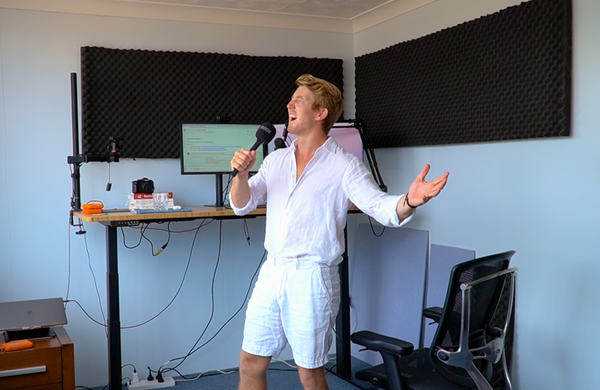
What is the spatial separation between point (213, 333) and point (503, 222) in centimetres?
213

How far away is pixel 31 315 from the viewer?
3129 mm

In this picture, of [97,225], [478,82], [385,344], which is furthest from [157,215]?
[478,82]

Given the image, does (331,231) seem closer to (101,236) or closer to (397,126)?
(397,126)

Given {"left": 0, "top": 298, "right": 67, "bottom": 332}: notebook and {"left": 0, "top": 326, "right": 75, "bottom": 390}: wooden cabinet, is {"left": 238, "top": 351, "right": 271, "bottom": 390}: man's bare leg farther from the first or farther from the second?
{"left": 0, "top": 298, "right": 67, "bottom": 332}: notebook

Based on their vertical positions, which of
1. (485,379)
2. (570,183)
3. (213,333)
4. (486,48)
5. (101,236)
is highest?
(486,48)

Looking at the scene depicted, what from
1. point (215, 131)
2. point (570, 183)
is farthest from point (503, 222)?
point (215, 131)

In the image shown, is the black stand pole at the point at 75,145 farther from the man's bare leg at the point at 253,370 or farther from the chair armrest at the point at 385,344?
the chair armrest at the point at 385,344

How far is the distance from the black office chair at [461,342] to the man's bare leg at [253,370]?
0.44 m

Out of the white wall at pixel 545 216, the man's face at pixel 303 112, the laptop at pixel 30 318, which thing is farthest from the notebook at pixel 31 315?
the white wall at pixel 545 216

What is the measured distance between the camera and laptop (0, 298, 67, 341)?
303 centimetres

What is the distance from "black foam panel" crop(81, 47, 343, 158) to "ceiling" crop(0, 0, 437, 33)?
25 cm

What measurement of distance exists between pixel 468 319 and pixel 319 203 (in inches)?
29.7

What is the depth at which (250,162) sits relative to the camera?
2.45 metres

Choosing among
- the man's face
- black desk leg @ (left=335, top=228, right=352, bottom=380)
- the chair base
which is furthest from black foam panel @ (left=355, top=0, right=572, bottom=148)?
the chair base
